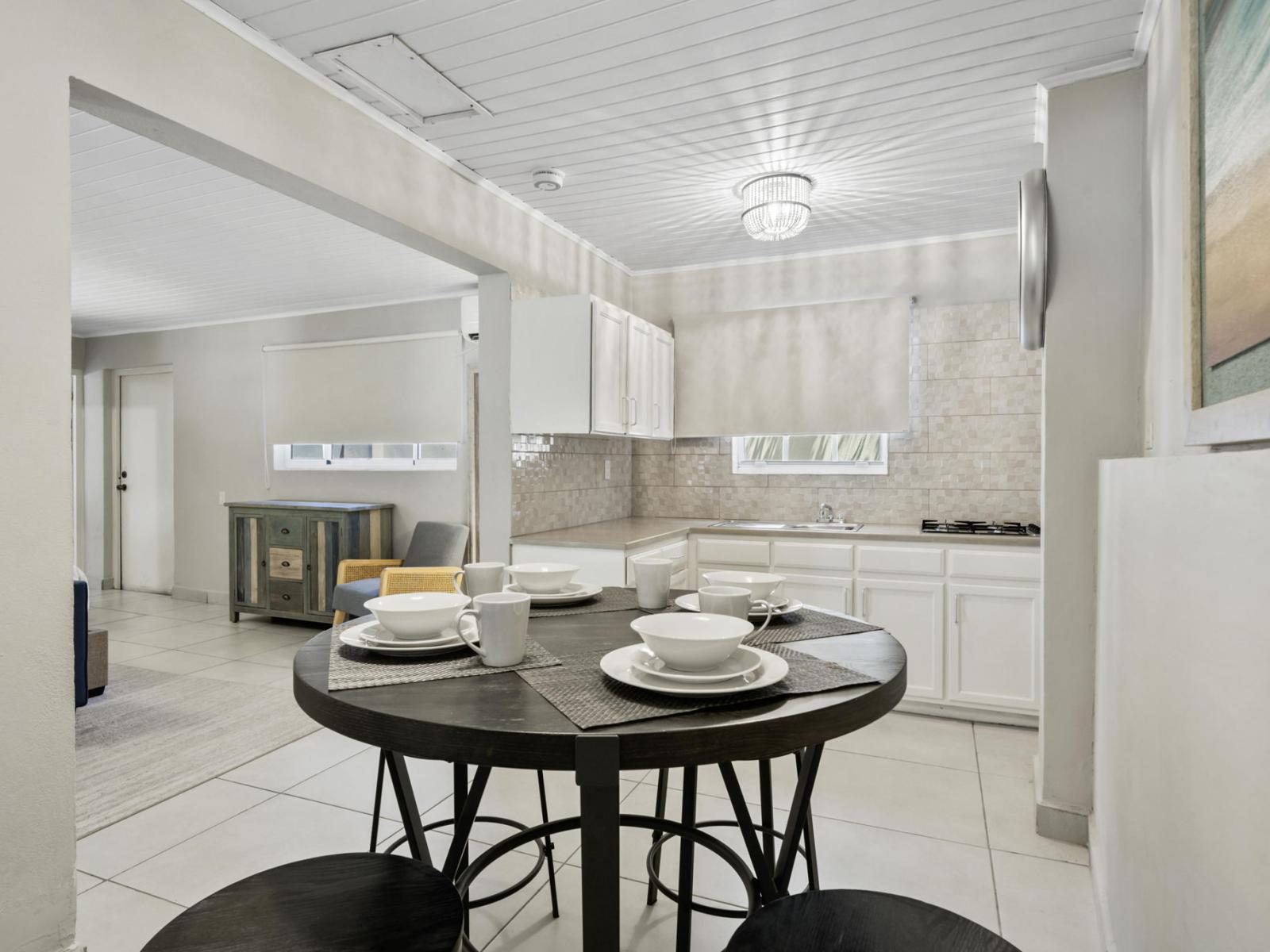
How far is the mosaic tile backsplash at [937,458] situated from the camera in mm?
4043

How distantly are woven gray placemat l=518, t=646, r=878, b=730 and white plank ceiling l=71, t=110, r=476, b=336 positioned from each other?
301cm

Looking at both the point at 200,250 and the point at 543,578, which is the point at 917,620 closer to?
the point at 543,578

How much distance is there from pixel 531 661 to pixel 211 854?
1822 mm

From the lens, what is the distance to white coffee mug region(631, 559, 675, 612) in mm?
1766

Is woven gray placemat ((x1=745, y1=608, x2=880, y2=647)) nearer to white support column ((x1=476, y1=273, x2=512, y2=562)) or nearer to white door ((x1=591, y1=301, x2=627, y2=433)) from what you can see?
white door ((x1=591, y1=301, x2=627, y2=433))

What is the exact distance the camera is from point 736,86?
2.55 metres

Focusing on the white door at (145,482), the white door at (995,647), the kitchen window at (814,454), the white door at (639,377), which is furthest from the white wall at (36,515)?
the white door at (145,482)

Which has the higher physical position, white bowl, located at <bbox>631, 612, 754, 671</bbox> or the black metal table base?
white bowl, located at <bbox>631, 612, 754, 671</bbox>

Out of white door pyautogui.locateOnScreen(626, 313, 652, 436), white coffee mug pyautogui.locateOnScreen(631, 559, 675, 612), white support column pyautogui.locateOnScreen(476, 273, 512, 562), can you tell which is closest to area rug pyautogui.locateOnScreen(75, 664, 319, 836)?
white support column pyautogui.locateOnScreen(476, 273, 512, 562)

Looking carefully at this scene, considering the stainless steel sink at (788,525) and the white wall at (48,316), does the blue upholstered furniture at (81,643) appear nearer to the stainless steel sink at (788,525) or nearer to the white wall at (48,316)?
the white wall at (48,316)

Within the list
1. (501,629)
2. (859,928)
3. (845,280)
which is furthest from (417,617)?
(845,280)

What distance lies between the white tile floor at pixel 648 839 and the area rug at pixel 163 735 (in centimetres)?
11

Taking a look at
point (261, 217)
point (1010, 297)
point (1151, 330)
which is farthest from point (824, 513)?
point (261, 217)

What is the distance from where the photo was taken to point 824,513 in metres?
4.42
